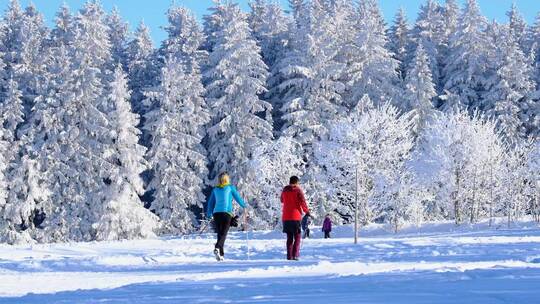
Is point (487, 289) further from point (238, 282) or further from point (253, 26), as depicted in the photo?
point (253, 26)

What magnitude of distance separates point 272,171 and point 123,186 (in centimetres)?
866

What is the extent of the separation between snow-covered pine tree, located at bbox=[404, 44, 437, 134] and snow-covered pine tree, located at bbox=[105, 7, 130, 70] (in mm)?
22032

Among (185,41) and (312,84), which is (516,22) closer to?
(312,84)

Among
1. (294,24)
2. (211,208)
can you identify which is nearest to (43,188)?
(294,24)

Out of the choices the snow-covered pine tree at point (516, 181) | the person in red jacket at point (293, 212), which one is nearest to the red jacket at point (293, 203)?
the person in red jacket at point (293, 212)

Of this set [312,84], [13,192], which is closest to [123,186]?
[13,192]

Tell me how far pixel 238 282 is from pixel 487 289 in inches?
108

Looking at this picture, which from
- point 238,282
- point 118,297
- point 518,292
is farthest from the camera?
point 238,282

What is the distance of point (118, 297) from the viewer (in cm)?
686

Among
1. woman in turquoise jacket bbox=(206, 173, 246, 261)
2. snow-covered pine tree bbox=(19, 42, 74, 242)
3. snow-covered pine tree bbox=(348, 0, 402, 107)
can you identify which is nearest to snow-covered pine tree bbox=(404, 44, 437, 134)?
snow-covered pine tree bbox=(348, 0, 402, 107)

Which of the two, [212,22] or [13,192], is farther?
[212,22]

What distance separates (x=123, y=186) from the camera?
139 feet

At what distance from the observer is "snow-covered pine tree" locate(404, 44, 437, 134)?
49562mm

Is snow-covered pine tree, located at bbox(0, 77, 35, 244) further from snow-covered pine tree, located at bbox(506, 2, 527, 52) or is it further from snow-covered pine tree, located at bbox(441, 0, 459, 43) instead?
snow-covered pine tree, located at bbox(506, 2, 527, 52)
